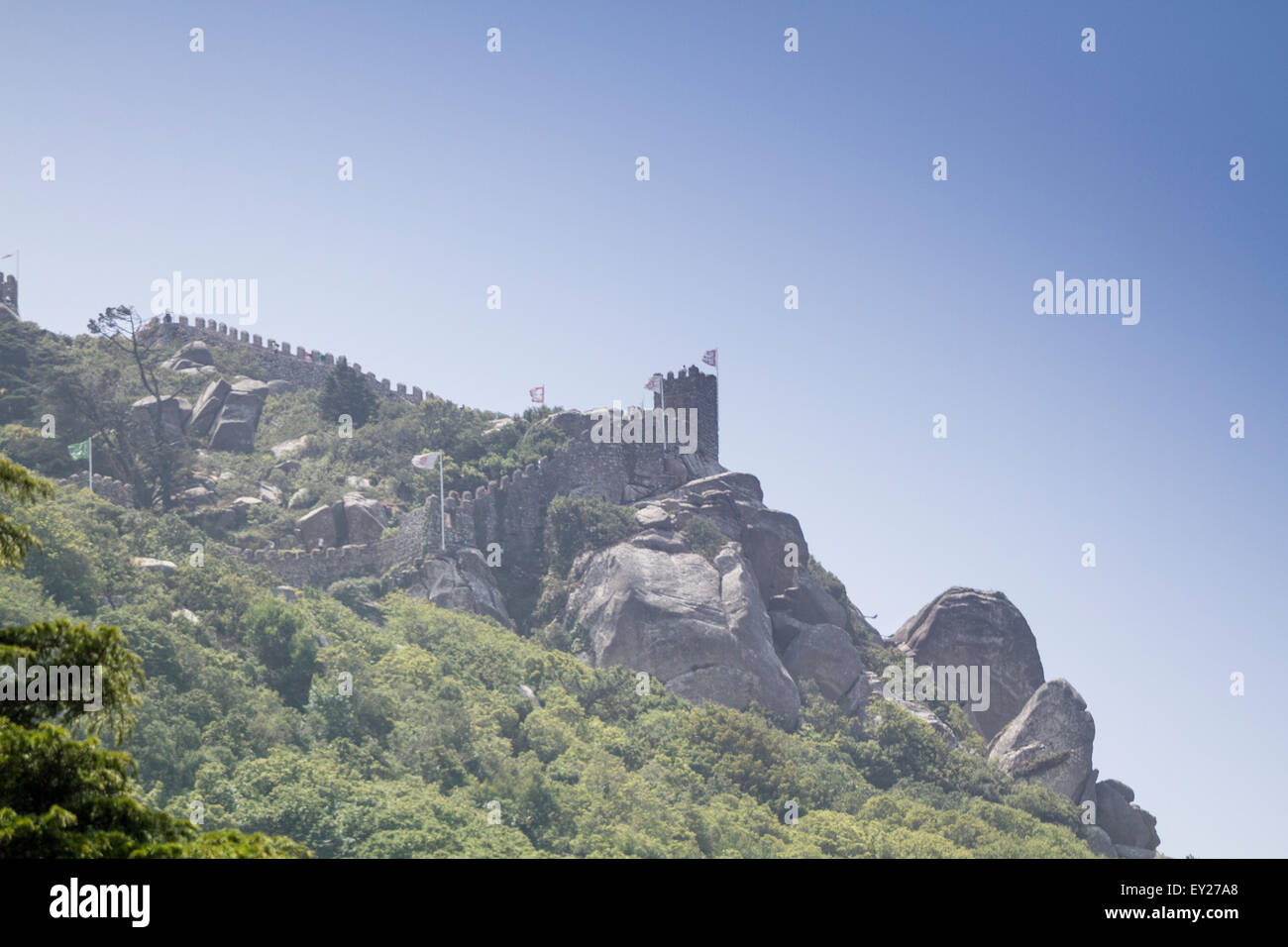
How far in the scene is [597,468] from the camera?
6112cm

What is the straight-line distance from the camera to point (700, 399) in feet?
218

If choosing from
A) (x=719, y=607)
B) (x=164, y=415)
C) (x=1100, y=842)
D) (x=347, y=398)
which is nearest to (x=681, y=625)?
(x=719, y=607)

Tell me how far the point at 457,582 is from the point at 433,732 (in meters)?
12.6

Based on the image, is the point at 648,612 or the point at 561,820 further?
the point at 648,612

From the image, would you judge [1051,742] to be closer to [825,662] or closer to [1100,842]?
[1100,842]

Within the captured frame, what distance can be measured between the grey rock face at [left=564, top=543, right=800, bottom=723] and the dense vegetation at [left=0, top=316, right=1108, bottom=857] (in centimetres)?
122

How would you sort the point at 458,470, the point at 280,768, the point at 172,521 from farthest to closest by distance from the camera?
1. the point at 458,470
2. the point at 172,521
3. the point at 280,768

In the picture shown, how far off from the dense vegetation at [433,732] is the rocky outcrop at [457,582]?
3.98ft

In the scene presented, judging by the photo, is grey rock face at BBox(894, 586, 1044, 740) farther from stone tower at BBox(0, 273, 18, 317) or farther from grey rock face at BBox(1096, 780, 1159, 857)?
stone tower at BBox(0, 273, 18, 317)

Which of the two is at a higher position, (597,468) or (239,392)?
(239,392)
